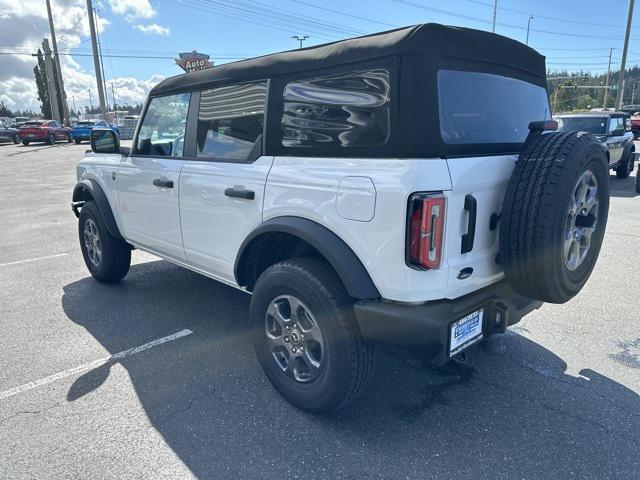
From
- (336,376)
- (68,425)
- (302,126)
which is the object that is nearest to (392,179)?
(302,126)

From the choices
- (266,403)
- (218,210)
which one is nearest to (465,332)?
(266,403)

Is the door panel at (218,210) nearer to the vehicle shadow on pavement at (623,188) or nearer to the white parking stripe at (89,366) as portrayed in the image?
the white parking stripe at (89,366)

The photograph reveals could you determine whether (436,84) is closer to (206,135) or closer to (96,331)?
(206,135)

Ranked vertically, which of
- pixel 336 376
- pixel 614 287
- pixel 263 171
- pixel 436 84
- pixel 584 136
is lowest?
pixel 614 287

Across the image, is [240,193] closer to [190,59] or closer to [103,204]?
[103,204]

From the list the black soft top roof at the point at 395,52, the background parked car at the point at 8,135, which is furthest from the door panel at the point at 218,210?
the background parked car at the point at 8,135

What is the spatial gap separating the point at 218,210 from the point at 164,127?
1.16 meters

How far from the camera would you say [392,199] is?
A: 82.4 inches

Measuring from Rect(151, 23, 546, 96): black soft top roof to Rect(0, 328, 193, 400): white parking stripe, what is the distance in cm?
192

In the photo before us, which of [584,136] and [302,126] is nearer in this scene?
[584,136]

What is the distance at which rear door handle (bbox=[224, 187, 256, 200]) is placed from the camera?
2800mm

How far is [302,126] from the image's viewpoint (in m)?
2.65

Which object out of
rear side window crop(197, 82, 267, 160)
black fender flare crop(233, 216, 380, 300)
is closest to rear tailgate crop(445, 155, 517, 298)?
black fender flare crop(233, 216, 380, 300)

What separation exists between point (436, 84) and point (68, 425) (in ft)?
8.74
